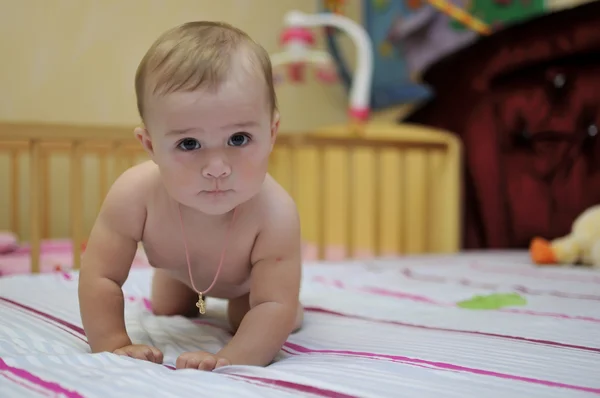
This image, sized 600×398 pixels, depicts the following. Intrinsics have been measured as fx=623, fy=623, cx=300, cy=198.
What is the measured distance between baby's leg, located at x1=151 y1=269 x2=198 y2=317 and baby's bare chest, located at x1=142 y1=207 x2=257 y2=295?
111mm

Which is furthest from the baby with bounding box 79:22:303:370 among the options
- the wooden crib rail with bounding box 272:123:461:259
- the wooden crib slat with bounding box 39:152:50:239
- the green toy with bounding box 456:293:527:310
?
the wooden crib slat with bounding box 39:152:50:239

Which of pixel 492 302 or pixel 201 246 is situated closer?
pixel 201 246

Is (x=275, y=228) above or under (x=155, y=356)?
above

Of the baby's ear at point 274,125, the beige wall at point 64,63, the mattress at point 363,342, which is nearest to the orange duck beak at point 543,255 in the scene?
the mattress at point 363,342

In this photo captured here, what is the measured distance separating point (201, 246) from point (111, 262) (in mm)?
110

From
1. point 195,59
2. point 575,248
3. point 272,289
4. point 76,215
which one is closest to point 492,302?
point 272,289

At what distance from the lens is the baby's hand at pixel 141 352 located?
69 cm

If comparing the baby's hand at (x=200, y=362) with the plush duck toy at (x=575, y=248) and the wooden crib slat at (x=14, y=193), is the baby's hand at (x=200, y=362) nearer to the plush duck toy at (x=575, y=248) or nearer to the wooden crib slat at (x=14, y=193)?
the plush duck toy at (x=575, y=248)

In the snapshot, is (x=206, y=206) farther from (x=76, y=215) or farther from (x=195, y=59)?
(x=76, y=215)

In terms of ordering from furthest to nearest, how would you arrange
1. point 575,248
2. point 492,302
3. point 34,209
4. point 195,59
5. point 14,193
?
1. point 14,193
2. point 575,248
3. point 34,209
4. point 492,302
5. point 195,59

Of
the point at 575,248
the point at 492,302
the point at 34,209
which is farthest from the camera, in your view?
the point at 575,248

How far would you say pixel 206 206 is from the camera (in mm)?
675

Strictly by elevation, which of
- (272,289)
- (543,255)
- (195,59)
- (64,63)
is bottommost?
(543,255)

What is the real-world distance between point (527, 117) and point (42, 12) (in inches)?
59.9
